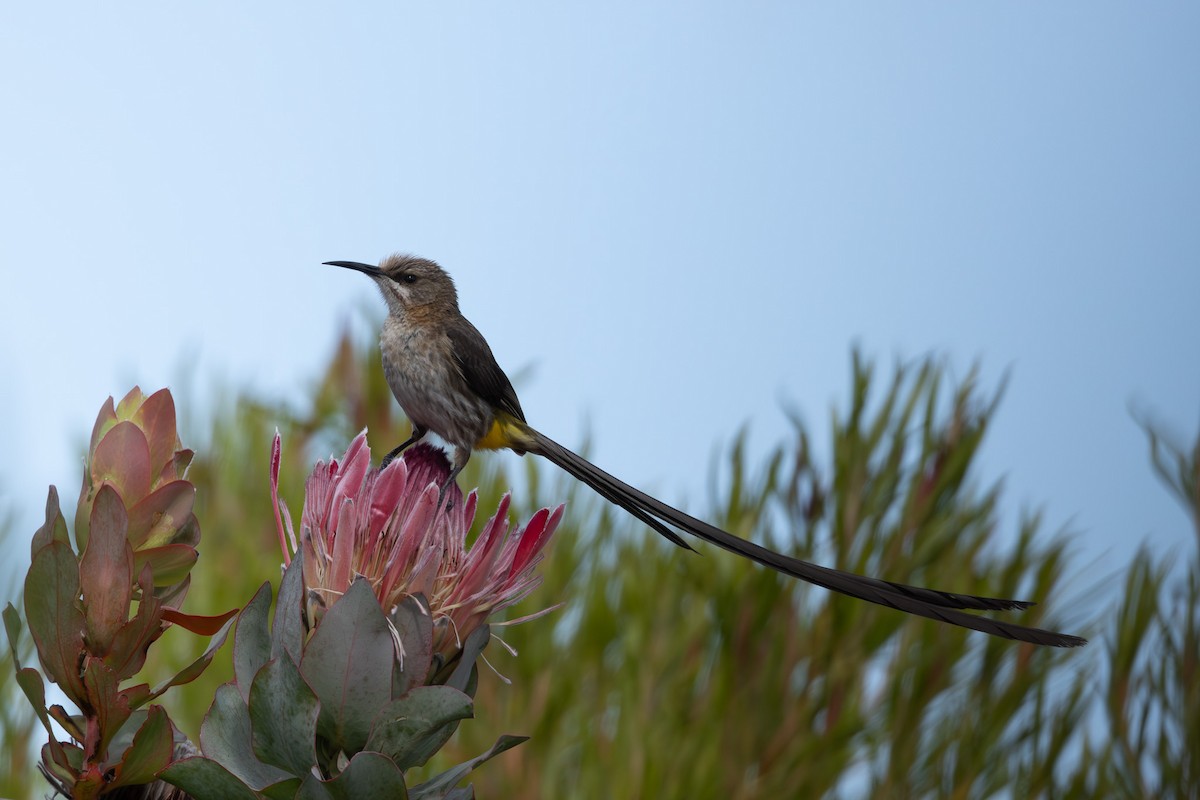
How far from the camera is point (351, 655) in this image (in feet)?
1.91

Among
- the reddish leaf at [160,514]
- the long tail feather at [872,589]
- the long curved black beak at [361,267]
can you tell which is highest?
the long curved black beak at [361,267]

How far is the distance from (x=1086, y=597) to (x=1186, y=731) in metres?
0.26

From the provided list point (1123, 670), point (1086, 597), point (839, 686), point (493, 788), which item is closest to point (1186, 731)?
point (1123, 670)

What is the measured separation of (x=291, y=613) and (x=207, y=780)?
9cm

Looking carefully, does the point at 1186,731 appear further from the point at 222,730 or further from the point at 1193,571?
the point at 222,730

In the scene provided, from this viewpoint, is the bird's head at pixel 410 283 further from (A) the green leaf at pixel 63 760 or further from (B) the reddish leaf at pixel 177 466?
(A) the green leaf at pixel 63 760

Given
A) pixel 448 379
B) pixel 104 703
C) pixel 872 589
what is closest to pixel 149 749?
pixel 104 703

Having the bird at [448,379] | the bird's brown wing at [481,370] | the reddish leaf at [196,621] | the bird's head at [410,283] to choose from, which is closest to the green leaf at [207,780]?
the reddish leaf at [196,621]

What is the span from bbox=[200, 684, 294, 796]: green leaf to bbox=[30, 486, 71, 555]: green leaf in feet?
0.40

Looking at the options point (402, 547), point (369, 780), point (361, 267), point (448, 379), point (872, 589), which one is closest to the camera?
point (369, 780)

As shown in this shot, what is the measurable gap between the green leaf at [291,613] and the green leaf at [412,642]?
52mm

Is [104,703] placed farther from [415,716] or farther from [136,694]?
[415,716]

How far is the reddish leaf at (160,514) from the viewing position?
63 centimetres

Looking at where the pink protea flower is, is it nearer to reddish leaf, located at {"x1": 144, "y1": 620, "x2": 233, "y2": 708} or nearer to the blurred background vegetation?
reddish leaf, located at {"x1": 144, "y1": 620, "x2": 233, "y2": 708}
